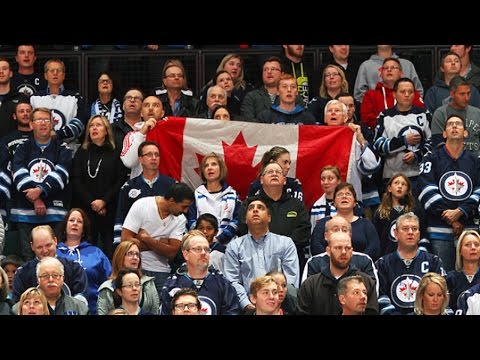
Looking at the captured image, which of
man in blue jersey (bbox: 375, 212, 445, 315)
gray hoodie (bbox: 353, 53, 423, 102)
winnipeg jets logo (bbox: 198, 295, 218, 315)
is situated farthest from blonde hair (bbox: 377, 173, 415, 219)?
winnipeg jets logo (bbox: 198, 295, 218, 315)

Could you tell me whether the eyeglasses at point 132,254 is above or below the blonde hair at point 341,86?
below

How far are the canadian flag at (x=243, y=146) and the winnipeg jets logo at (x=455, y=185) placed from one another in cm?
96

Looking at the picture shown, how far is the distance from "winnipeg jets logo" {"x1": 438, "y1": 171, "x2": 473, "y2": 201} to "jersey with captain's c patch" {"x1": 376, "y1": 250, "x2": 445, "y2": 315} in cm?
112

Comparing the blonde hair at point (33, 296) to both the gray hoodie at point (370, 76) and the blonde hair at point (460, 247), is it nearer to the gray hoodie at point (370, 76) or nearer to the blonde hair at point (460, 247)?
the blonde hair at point (460, 247)

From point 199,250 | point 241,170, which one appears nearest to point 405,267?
point 199,250

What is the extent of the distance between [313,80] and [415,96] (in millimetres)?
1107

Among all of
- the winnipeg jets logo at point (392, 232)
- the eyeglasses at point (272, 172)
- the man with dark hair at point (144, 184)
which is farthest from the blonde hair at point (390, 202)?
the man with dark hair at point (144, 184)

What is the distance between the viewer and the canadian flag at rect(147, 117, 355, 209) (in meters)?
13.2

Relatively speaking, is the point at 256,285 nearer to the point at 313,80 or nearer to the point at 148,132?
the point at 148,132

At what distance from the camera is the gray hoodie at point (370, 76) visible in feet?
46.6

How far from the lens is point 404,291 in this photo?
37.3 feet

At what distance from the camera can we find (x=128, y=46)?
14719mm

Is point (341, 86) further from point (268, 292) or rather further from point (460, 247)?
point (268, 292)
